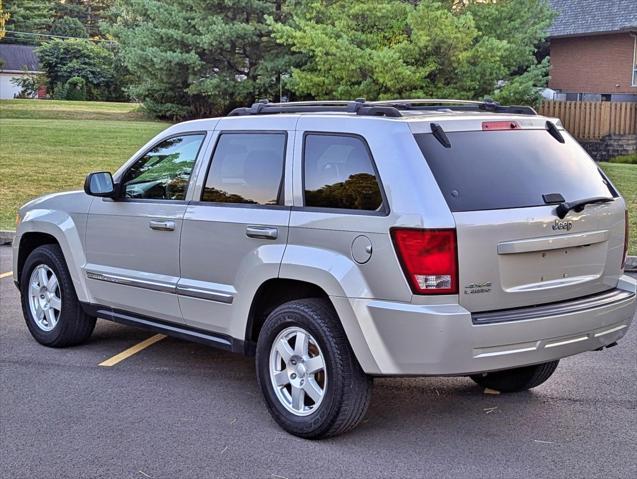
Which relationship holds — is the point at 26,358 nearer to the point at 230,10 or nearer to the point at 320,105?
the point at 320,105

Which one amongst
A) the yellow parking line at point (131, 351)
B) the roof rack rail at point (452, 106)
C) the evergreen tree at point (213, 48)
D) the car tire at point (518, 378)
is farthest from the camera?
the evergreen tree at point (213, 48)

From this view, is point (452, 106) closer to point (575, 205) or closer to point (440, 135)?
point (440, 135)

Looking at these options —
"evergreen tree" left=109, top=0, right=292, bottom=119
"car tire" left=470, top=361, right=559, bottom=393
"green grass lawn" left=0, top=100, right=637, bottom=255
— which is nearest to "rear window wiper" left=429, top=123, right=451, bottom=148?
"car tire" left=470, top=361, right=559, bottom=393

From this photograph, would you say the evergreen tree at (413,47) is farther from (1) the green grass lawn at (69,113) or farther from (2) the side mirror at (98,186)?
(2) the side mirror at (98,186)

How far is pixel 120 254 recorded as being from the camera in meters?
6.57

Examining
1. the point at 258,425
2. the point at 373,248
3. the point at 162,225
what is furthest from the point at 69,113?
the point at 373,248

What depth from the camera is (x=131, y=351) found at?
7266mm

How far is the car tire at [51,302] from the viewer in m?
7.10

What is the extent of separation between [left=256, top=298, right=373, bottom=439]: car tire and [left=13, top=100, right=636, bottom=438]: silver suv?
11mm

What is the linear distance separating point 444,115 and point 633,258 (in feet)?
20.2

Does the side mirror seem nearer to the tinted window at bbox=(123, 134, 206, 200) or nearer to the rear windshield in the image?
the tinted window at bbox=(123, 134, 206, 200)

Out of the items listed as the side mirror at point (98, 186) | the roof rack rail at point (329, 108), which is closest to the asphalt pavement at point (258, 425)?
the side mirror at point (98, 186)

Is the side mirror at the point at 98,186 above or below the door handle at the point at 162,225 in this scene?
above

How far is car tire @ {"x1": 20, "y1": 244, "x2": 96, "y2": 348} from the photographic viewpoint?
7.10 metres
